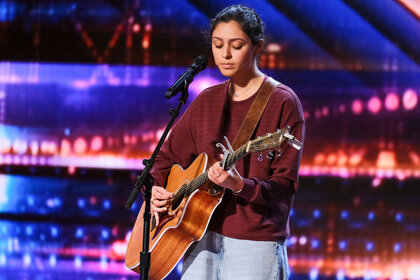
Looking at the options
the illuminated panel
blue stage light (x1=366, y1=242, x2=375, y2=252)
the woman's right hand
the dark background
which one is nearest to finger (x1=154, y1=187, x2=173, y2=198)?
the woman's right hand

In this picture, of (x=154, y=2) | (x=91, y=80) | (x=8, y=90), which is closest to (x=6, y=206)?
(x=8, y=90)

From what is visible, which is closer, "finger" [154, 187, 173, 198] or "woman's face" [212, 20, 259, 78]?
"woman's face" [212, 20, 259, 78]

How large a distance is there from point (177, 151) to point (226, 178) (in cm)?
57

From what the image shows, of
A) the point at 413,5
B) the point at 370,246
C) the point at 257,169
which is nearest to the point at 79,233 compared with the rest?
the point at 370,246

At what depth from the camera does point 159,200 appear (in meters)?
2.32

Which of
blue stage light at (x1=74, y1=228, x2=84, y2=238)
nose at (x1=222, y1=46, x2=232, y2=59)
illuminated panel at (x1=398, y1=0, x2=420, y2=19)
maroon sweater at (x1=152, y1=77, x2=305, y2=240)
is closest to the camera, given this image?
maroon sweater at (x1=152, y1=77, x2=305, y2=240)

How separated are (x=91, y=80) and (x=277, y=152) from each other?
8.28 ft

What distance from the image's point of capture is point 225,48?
2.12m

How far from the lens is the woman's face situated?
2.12 metres

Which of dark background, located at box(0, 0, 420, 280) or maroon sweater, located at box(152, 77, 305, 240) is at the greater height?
dark background, located at box(0, 0, 420, 280)

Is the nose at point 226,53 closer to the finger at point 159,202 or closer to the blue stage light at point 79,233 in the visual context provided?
the finger at point 159,202

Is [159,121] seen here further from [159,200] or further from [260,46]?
[260,46]

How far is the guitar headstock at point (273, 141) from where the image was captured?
1872 mm

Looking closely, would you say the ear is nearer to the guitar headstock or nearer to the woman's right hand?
the guitar headstock
